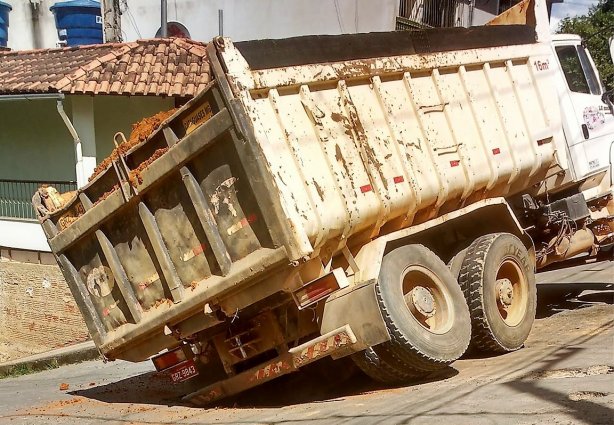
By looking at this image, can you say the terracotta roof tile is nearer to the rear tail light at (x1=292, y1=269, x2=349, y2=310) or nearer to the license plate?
the license plate

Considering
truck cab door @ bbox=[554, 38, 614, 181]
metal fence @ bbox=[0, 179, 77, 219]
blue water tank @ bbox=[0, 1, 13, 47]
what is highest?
blue water tank @ bbox=[0, 1, 13, 47]

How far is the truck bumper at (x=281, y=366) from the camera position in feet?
20.9

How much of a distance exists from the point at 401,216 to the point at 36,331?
32.9ft

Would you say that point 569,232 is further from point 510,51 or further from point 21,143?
point 21,143

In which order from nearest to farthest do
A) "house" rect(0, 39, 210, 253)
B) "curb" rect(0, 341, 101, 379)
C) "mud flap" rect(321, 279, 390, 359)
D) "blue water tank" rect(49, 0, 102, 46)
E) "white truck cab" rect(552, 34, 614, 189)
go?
"mud flap" rect(321, 279, 390, 359), "white truck cab" rect(552, 34, 614, 189), "curb" rect(0, 341, 101, 379), "house" rect(0, 39, 210, 253), "blue water tank" rect(49, 0, 102, 46)

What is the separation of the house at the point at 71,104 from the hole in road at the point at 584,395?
9.44m

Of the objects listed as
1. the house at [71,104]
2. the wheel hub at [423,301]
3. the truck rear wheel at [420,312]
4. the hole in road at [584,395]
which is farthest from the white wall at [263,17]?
the hole in road at [584,395]

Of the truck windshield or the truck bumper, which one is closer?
the truck bumper

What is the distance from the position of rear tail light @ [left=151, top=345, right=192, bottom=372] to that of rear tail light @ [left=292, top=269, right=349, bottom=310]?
1.44 metres

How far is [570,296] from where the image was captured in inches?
448

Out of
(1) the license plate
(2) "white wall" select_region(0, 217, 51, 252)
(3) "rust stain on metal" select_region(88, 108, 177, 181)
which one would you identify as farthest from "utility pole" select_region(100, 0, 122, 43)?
(1) the license plate

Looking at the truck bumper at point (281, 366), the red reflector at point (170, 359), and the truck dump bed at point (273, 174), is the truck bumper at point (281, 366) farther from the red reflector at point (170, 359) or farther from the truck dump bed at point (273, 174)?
the truck dump bed at point (273, 174)

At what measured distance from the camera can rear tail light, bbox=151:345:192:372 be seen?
737 centimetres

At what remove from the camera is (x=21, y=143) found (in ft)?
55.7
